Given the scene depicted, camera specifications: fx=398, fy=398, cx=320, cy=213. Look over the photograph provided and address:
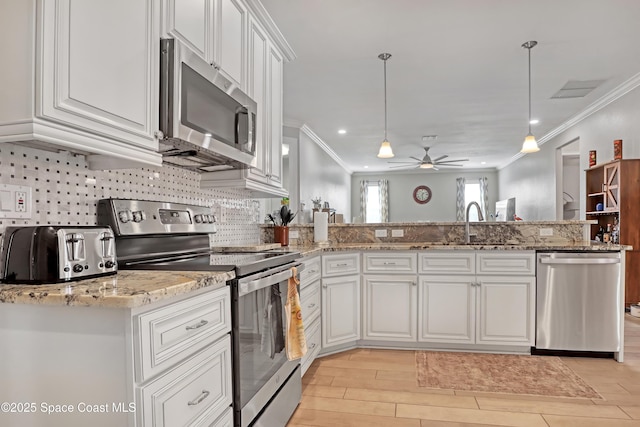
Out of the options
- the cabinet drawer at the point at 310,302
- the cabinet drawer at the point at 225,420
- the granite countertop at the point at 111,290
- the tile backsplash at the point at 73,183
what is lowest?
the cabinet drawer at the point at 225,420

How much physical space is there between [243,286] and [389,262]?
1986mm

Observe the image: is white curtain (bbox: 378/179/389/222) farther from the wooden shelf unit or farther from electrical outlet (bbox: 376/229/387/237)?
electrical outlet (bbox: 376/229/387/237)

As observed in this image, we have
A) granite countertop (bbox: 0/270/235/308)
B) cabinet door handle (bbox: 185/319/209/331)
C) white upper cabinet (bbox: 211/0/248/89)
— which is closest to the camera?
granite countertop (bbox: 0/270/235/308)

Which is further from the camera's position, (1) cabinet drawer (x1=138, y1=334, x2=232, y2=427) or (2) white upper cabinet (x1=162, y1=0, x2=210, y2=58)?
(2) white upper cabinet (x1=162, y1=0, x2=210, y2=58)

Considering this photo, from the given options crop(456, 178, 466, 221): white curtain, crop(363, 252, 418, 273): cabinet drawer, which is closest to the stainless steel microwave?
crop(363, 252, 418, 273): cabinet drawer

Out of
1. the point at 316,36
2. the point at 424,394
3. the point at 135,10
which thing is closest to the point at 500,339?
the point at 424,394

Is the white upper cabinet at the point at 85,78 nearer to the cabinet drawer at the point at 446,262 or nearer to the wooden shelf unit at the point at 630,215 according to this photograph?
the cabinet drawer at the point at 446,262

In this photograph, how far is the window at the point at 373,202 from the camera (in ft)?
40.3

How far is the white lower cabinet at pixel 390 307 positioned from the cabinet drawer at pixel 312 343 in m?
0.53

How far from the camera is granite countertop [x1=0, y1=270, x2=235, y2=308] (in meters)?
0.99

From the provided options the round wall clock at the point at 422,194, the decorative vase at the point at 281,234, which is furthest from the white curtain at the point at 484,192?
the decorative vase at the point at 281,234

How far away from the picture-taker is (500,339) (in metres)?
3.20

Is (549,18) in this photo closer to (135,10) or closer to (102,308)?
(135,10)

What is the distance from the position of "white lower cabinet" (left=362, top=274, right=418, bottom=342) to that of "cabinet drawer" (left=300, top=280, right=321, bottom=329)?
1.77 feet
